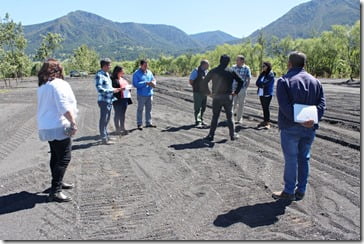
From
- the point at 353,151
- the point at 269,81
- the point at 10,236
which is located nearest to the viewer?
the point at 10,236

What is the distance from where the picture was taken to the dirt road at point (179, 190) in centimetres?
423

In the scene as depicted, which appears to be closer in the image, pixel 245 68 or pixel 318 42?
pixel 245 68

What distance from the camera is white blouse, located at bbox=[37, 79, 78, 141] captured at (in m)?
4.75

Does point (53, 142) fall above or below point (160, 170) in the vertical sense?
above

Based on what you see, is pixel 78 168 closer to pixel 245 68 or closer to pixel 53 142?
pixel 53 142

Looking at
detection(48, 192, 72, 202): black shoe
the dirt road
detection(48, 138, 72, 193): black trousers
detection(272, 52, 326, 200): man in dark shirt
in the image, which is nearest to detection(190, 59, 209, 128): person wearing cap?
the dirt road

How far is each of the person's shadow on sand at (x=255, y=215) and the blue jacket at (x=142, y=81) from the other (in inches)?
225

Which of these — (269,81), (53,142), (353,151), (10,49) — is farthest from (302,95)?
(10,49)

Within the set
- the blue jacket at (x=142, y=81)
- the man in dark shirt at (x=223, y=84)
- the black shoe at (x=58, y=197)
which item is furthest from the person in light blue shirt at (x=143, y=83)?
the black shoe at (x=58, y=197)

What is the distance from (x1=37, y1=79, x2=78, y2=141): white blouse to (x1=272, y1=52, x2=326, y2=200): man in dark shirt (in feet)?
9.14

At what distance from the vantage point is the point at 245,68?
1017 centimetres

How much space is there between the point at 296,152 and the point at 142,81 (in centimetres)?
580

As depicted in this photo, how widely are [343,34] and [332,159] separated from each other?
118 feet

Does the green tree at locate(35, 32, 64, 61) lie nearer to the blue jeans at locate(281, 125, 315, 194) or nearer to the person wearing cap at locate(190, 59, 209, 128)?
the person wearing cap at locate(190, 59, 209, 128)
